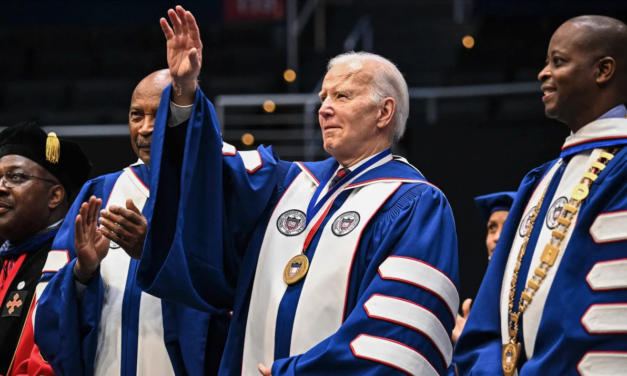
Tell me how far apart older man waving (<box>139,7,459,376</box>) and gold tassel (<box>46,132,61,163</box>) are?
3.93ft

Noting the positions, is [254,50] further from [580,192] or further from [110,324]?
[580,192]

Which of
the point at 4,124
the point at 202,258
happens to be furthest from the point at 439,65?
the point at 202,258

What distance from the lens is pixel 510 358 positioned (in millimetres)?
2629

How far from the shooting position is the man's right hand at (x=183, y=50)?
2.90 m

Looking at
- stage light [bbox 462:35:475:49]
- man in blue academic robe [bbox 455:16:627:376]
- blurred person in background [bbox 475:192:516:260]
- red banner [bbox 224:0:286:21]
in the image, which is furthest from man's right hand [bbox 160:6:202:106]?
red banner [bbox 224:0:286:21]

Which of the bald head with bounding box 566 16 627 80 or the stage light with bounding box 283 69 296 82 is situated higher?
the bald head with bounding box 566 16 627 80

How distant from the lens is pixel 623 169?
2.53 meters

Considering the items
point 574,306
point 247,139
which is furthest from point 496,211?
point 247,139

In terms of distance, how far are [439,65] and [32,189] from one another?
657 centimetres

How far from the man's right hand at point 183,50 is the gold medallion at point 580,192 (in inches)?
51.5

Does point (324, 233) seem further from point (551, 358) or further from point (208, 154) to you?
point (551, 358)

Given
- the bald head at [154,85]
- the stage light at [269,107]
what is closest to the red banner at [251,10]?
the stage light at [269,107]

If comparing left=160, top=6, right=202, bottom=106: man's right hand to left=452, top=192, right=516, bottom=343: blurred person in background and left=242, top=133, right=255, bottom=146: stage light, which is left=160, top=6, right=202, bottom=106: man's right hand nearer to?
left=452, top=192, right=516, bottom=343: blurred person in background

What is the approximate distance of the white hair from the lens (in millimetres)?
3203
